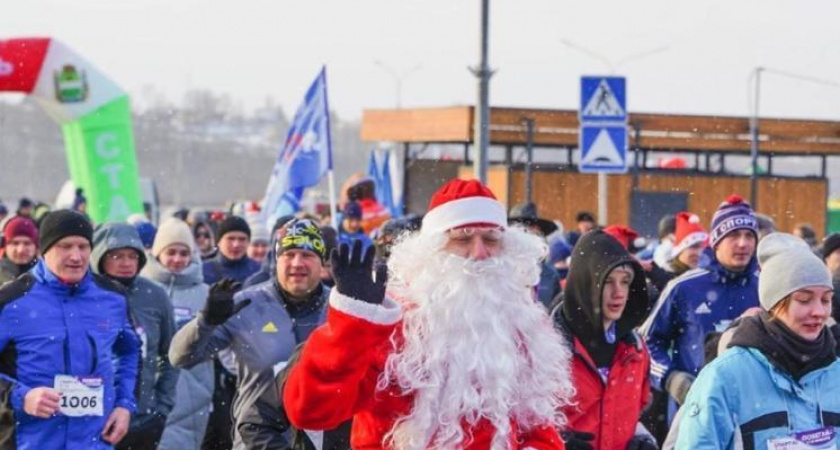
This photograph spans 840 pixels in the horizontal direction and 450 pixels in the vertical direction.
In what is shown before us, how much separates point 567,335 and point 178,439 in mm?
4325

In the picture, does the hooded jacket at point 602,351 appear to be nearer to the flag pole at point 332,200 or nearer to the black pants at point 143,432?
the black pants at point 143,432

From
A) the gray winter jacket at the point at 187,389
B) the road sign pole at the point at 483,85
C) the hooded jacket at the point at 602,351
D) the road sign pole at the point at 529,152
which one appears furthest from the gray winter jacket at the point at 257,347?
the road sign pole at the point at 529,152

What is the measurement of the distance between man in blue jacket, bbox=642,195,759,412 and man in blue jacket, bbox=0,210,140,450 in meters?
2.89

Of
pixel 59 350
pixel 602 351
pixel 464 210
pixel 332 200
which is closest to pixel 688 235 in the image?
pixel 332 200

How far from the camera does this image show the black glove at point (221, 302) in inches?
247

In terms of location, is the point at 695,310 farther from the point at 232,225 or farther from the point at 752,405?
the point at 232,225

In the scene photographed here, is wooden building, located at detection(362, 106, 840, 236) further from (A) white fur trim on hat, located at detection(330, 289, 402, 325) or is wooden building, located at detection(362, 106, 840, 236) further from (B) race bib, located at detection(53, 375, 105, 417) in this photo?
(A) white fur trim on hat, located at detection(330, 289, 402, 325)

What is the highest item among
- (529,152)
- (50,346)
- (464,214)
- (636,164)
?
(529,152)

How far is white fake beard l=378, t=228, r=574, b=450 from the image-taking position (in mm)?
4359

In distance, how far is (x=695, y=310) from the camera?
8.17m

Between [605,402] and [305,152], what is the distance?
10.3 metres

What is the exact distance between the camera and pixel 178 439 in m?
9.63

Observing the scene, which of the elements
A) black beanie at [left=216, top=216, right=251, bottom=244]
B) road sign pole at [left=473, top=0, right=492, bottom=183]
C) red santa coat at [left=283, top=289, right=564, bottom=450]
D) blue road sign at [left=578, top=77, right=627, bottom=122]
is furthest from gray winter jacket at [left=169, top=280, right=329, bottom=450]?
blue road sign at [left=578, top=77, right=627, bottom=122]

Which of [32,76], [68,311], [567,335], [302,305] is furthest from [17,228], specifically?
[32,76]
